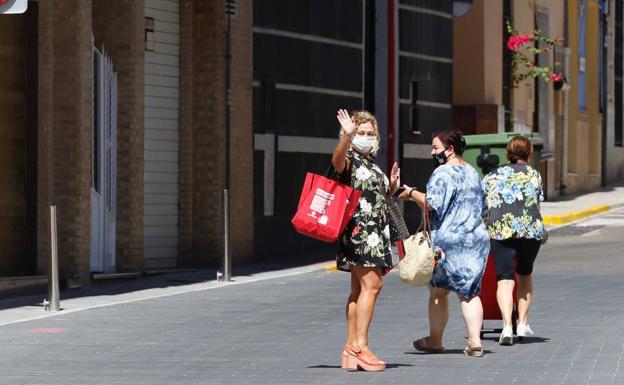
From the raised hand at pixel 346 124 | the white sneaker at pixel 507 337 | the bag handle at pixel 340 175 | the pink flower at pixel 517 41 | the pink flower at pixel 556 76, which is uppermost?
the pink flower at pixel 517 41

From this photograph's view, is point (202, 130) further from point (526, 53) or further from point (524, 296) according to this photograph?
point (526, 53)

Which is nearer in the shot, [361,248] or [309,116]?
[361,248]

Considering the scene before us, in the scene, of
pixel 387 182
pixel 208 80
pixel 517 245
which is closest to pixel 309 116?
pixel 208 80

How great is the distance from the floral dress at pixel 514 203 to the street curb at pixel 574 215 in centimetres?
2127

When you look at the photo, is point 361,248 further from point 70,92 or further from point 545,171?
point 545,171

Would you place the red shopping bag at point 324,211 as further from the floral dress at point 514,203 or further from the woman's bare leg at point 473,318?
the floral dress at point 514,203

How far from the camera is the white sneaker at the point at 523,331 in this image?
51.1 ft

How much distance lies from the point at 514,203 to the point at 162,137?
1087 centimetres

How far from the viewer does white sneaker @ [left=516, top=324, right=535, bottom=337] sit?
51.1 ft

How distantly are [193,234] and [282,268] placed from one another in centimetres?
142

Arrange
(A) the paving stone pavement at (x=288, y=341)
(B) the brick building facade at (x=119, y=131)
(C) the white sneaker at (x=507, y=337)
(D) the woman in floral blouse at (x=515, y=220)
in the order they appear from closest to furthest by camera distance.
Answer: (A) the paving stone pavement at (x=288, y=341) < (C) the white sneaker at (x=507, y=337) < (D) the woman in floral blouse at (x=515, y=220) < (B) the brick building facade at (x=119, y=131)

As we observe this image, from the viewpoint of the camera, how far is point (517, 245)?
52.5ft

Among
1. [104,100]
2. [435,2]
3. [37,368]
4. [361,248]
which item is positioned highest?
[435,2]

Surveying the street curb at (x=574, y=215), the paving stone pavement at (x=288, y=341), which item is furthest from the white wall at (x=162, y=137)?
the street curb at (x=574, y=215)
